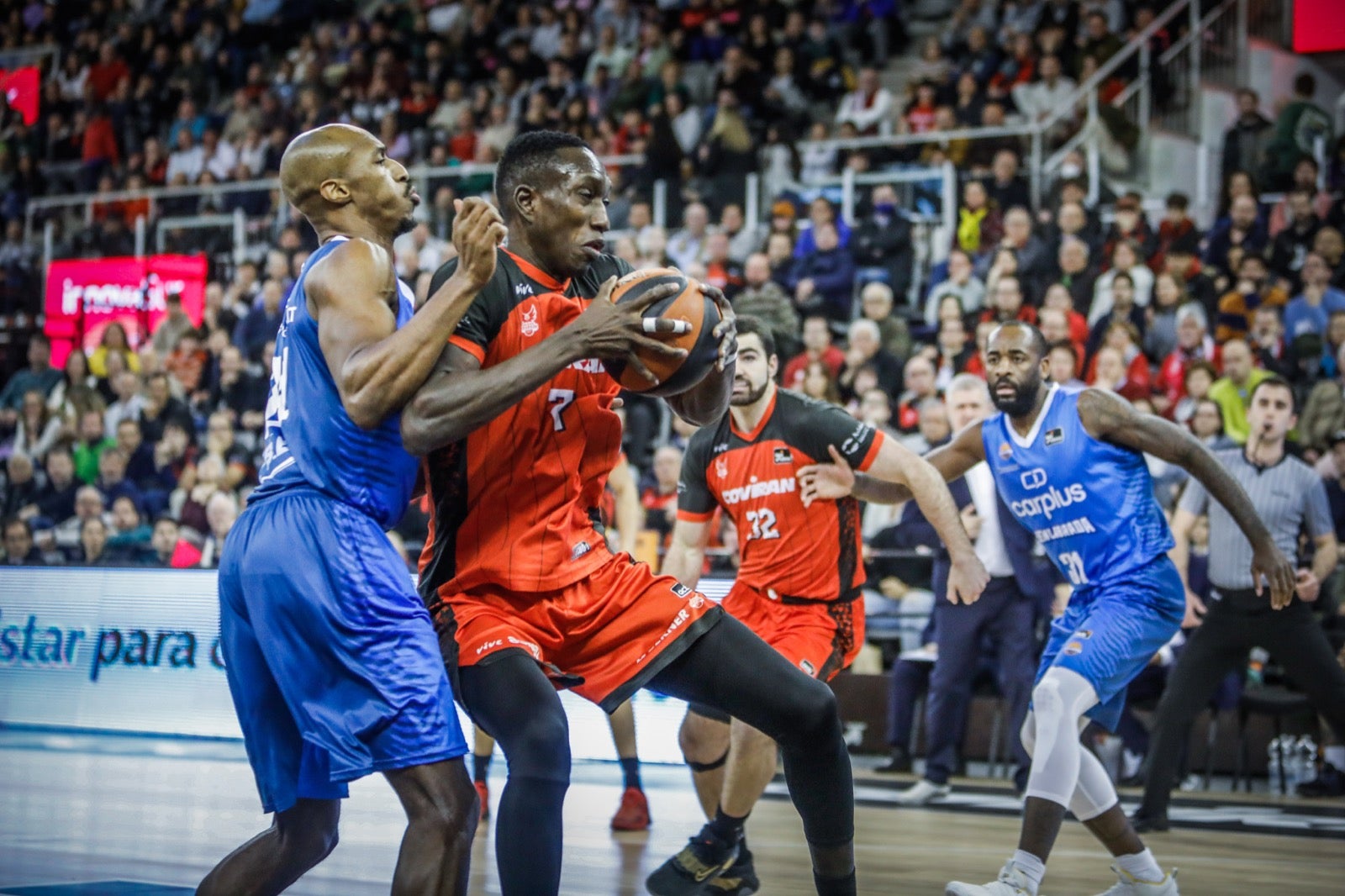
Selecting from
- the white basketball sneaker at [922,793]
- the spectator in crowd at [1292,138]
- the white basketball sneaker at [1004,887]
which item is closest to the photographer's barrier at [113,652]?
the white basketball sneaker at [922,793]

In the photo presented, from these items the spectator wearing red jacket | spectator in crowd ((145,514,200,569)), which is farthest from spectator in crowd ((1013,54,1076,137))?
spectator in crowd ((145,514,200,569))

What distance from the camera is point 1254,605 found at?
726 centimetres

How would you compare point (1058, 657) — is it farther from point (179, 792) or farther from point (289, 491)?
point (179, 792)

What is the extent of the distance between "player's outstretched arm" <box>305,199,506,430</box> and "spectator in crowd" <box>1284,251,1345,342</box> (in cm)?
884

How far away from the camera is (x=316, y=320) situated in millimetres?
3305

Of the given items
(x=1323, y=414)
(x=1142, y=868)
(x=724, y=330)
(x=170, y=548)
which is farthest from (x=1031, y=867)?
(x=170, y=548)

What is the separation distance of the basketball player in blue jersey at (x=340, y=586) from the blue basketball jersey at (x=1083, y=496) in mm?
2848

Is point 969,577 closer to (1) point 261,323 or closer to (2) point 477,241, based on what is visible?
(2) point 477,241

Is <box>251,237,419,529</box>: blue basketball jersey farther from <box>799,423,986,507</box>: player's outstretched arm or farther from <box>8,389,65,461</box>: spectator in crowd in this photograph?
<box>8,389,65,461</box>: spectator in crowd

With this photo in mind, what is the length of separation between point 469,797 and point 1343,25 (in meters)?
10.1

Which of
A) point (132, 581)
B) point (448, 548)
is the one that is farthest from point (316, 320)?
point (132, 581)

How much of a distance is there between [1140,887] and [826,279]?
26.5 ft

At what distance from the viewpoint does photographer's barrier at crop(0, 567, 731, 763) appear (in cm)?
1024

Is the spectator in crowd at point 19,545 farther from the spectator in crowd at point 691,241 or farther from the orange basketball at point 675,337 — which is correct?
the orange basketball at point 675,337
